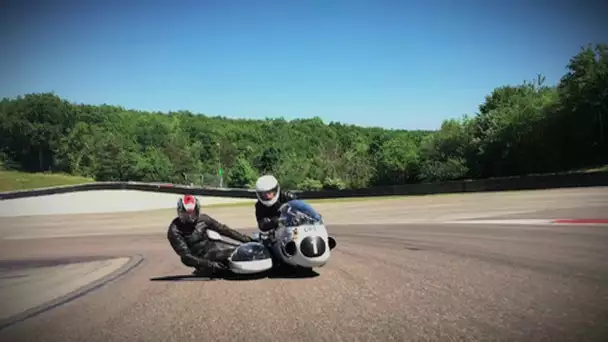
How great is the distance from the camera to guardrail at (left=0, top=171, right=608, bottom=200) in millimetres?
25406

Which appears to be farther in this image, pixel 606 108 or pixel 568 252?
pixel 606 108

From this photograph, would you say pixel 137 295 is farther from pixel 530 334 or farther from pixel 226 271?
pixel 530 334

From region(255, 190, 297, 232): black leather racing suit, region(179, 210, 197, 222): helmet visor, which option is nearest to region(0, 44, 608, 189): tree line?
region(179, 210, 197, 222): helmet visor

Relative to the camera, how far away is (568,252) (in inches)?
406

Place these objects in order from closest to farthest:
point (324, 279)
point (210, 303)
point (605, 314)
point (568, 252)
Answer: point (605, 314), point (210, 303), point (324, 279), point (568, 252)

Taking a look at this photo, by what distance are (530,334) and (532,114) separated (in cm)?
3539

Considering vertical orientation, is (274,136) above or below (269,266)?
above

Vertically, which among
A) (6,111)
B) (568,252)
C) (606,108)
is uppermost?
(606,108)

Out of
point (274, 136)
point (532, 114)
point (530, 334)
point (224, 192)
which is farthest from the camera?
point (532, 114)

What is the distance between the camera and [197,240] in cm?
814

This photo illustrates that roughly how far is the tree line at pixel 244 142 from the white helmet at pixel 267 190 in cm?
280

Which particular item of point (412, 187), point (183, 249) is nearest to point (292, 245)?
point (183, 249)

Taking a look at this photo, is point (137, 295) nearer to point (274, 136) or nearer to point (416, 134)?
point (274, 136)

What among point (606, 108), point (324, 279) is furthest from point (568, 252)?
point (606, 108)
